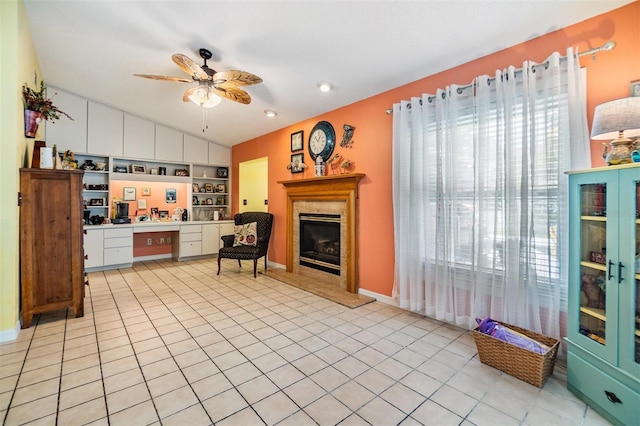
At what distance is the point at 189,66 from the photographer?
259 cm

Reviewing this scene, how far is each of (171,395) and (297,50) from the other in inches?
119

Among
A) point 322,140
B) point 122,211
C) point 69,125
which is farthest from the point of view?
point 122,211

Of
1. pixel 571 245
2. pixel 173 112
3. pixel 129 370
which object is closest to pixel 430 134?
pixel 571 245

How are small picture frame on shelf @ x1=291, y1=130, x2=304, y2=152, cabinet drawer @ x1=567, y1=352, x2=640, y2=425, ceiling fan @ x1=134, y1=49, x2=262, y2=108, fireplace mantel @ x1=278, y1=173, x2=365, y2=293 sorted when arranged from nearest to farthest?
cabinet drawer @ x1=567, y1=352, x2=640, y2=425, ceiling fan @ x1=134, y1=49, x2=262, y2=108, fireplace mantel @ x1=278, y1=173, x2=365, y2=293, small picture frame on shelf @ x1=291, y1=130, x2=304, y2=152

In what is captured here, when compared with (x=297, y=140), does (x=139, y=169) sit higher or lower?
lower

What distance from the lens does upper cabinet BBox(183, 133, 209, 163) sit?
6.07 m

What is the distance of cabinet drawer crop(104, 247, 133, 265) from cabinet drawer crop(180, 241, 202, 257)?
892 mm

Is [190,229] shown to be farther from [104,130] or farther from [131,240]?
[104,130]

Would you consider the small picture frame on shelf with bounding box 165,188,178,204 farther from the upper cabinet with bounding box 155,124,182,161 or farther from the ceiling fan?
the ceiling fan

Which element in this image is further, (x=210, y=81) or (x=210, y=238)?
(x=210, y=238)

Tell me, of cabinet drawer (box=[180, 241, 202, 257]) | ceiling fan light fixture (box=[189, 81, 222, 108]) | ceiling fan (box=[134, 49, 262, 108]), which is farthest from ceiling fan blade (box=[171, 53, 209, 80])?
cabinet drawer (box=[180, 241, 202, 257])

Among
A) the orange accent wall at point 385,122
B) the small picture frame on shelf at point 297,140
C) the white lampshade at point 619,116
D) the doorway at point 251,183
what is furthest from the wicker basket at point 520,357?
the doorway at point 251,183

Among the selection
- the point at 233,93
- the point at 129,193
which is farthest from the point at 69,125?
the point at 233,93

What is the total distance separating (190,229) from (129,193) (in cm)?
136
